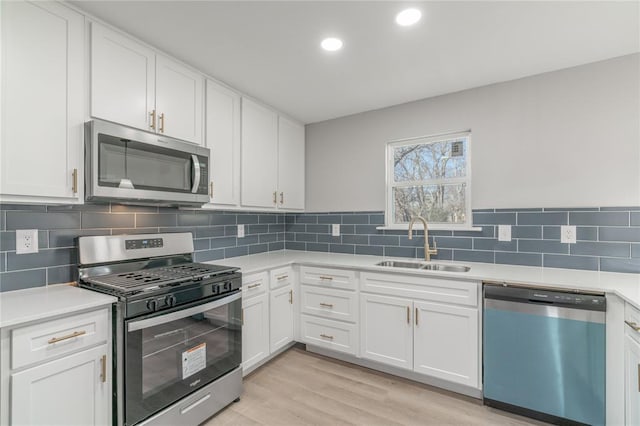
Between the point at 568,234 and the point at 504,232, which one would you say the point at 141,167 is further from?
the point at 568,234

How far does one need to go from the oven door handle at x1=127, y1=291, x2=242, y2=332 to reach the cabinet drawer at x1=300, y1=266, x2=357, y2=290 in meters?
0.82

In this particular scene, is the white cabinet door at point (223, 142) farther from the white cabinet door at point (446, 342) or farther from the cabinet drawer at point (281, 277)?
the white cabinet door at point (446, 342)

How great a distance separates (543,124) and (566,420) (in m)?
2.05

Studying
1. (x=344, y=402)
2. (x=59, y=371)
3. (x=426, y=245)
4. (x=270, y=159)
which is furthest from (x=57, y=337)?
(x=426, y=245)

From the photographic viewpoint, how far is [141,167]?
6.11ft

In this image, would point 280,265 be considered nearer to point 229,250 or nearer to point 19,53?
point 229,250

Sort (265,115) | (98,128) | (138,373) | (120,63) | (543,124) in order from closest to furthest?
(138,373), (98,128), (120,63), (543,124), (265,115)

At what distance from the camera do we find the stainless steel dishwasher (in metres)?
1.75

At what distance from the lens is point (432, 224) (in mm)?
2865

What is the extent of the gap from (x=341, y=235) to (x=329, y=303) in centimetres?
88

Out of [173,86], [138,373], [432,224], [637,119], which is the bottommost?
[138,373]

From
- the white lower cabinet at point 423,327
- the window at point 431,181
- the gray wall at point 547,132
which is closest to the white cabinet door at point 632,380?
the white lower cabinet at point 423,327

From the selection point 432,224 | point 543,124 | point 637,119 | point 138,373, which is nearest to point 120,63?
point 138,373

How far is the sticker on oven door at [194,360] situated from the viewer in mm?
1773
